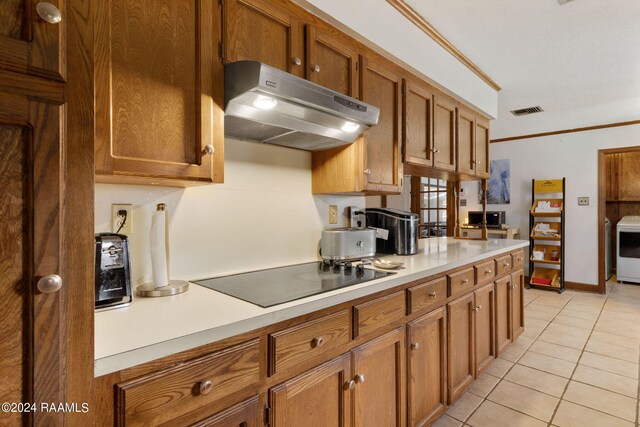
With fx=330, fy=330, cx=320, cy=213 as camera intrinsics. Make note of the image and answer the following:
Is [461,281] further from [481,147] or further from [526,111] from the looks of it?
[526,111]

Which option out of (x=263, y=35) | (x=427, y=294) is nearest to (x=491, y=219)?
(x=427, y=294)

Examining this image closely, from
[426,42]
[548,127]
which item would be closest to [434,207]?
[548,127]

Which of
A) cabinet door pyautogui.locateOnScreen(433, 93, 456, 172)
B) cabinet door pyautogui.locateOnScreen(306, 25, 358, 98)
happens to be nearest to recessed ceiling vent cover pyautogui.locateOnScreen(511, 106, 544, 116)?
cabinet door pyautogui.locateOnScreen(433, 93, 456, 172)

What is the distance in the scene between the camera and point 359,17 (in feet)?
5.56

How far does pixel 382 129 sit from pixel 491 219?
12.7ft

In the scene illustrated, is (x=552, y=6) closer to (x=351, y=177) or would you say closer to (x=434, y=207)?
(x=351, y=177)

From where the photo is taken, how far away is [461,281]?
6.35ft

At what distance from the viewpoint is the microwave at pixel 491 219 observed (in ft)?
16.4

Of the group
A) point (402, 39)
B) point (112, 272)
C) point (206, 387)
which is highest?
point (402, 39)

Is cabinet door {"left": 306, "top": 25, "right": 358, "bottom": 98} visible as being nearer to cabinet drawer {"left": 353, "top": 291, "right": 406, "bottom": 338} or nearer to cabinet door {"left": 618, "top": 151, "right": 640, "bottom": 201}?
cabinet drawer {"left": 353, "top": 291, "right": 406, "bottom": 338}

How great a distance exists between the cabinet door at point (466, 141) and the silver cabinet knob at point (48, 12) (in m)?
2.59

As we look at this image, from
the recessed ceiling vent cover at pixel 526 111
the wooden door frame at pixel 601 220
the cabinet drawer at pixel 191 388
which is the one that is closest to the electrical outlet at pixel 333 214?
the cabinet drawer at pixel 191 388

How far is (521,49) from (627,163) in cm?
473

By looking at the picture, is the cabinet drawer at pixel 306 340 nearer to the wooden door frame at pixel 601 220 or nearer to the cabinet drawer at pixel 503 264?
the cabinet drawer at pixel 503 264
